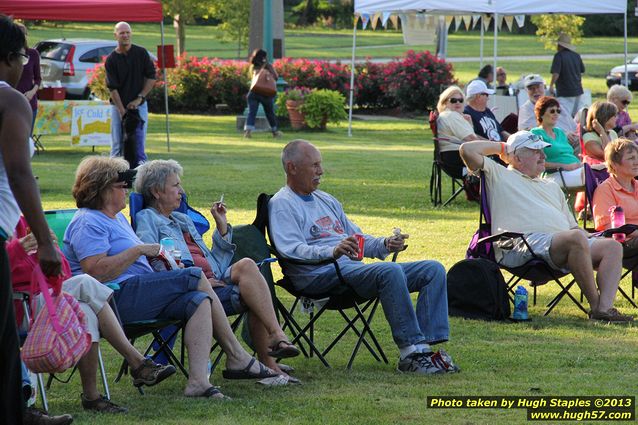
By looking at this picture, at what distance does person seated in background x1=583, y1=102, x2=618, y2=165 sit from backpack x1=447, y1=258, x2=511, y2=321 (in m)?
3.60

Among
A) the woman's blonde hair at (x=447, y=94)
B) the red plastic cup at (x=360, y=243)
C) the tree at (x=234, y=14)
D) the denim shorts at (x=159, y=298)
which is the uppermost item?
the tree at (x=234, y=14)

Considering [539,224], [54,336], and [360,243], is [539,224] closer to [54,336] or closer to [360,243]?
[360,243]

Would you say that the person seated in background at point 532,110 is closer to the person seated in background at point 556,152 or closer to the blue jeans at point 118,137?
the person seated in background at point 556,152

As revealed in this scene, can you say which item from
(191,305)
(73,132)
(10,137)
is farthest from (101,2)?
(10,137)

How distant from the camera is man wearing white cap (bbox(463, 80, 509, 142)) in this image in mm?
12297

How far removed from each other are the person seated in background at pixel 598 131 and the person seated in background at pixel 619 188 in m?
2.57

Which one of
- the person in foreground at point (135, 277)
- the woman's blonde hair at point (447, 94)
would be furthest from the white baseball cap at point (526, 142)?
the woman's blonde hair at point (447, 94)

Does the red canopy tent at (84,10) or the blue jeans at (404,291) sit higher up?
the red canopy tent at (84,10)

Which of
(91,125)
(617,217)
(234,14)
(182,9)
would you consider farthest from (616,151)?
(234,14)

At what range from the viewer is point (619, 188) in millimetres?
7801

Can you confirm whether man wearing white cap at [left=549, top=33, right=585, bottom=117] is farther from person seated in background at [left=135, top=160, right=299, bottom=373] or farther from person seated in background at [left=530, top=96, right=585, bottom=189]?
person seated in background at [left=135, top=160, right=299, bottom=373]

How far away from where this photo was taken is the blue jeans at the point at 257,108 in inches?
808

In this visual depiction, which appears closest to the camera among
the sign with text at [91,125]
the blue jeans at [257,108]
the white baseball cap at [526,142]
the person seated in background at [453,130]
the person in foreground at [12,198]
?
the person in foreground at [12,198]

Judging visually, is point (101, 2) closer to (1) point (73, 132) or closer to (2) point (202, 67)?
(1) point (73, 132)
